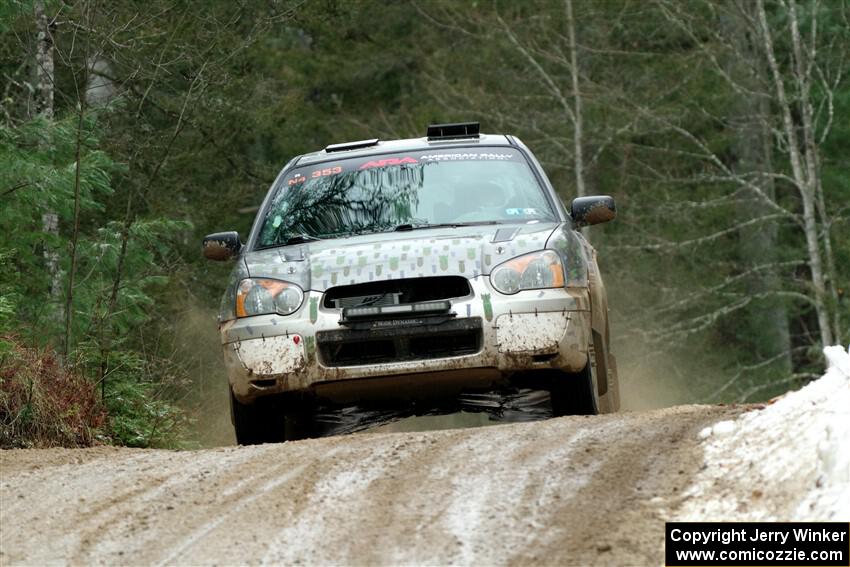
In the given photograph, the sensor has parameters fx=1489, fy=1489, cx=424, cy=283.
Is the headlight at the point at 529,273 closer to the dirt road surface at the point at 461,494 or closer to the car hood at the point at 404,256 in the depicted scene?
the car hood at the point at 404,256

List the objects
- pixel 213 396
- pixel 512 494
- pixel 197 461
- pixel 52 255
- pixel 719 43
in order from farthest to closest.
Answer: pixel 719 43 < pixel 213 396 < pixel 52 255 < pixel 197 461 < pixel 512 494

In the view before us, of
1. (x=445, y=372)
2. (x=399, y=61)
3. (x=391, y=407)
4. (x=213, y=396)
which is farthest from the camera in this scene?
(x=399, y=61)

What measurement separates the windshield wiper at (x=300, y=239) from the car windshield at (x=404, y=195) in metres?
0.01

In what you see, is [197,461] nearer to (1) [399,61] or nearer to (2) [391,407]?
(2) [391,407]

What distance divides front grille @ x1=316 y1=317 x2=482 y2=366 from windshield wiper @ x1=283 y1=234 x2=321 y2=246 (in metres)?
1.07

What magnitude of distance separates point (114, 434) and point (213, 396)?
20.2ft

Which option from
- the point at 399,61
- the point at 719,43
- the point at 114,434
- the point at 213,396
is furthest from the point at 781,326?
the point at 114,434

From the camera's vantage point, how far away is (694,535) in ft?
16.5

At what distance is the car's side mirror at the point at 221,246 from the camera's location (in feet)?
29.7

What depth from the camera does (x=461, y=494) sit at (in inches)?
226

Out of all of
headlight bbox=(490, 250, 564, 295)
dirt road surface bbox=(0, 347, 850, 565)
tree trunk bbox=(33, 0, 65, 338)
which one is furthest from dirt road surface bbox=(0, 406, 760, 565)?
tree trunk bbox=(33, 0, 65, 338)

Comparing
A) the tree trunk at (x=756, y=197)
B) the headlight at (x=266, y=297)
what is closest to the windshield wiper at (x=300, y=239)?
the headlight at (x=266, y=297)

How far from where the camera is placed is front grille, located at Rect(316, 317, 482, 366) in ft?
25.7

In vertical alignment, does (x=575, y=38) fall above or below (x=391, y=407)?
above
